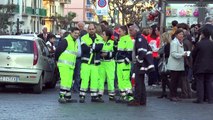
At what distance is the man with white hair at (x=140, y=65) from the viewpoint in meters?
14.1

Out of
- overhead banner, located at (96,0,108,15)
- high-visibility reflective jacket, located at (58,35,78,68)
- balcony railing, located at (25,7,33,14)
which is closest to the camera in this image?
high-visibility reflective jacket, located at (58,35,78,68)

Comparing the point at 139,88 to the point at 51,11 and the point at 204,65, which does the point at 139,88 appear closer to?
the point at 204,65

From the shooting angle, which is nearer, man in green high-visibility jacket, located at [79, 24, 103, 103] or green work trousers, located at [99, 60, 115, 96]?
man in green high-visibility jacket, located at [79, 24, 103, 103]

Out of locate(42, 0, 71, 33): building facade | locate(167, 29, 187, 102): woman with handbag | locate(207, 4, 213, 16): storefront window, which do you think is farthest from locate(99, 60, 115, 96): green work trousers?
locate(42, 0, 71, 33): building facade

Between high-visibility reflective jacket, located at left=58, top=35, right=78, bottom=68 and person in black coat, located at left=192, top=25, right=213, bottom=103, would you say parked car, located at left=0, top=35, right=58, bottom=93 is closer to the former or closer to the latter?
high-visibility reflective jacket, located at left=58, top=35, right=78, bottom=68

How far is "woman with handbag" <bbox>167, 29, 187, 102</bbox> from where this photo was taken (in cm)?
1532

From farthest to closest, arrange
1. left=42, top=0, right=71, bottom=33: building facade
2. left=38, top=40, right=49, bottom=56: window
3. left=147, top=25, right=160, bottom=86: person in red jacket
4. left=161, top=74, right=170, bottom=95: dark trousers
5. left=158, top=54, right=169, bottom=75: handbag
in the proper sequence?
left=42, top=0, right=71, bottom=33: building facade
left=38, top=40, right=49, bottom=56: window
left=147, top=25, right=160, bottom=86: person in red jacket
left=161, top=74, right=170, bottom=95: dark trousers
left=158, top=54, right=169, bottom=75: handbag

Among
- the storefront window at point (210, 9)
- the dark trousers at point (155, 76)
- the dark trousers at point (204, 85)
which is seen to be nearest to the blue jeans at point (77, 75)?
the dark trousers at point (155, 76)

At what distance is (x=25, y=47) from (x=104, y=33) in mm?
2987

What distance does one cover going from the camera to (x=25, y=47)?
16.9 m

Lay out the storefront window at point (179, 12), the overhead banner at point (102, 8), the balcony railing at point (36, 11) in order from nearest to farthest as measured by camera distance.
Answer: the storefront window at point (179, 12) → the overhead banner at point (102, 8) → the balcony railing at point (36, 11)

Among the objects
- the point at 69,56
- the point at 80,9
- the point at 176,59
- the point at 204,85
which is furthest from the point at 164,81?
the point at 80,9

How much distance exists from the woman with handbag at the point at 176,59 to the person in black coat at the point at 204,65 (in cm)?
37

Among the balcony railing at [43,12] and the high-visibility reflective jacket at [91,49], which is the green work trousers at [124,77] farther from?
the balcony railing at [43,12]
